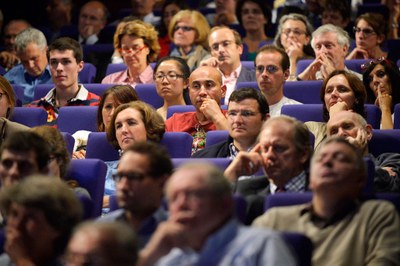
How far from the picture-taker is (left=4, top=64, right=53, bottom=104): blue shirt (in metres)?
6.62

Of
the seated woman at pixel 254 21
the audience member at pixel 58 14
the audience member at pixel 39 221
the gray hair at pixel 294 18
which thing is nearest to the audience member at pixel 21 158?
the audience member at pixel 39 221

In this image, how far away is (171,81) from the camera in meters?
Answer: 5.83

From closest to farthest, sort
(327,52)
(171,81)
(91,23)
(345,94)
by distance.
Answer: (345,94)
(171,81)
(327,52)
(91,23)

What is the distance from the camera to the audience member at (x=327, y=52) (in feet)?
19.9

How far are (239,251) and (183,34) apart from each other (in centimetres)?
419

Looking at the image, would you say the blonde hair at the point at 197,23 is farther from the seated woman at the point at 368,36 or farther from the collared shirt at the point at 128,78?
the seated woman at the point at 368,36

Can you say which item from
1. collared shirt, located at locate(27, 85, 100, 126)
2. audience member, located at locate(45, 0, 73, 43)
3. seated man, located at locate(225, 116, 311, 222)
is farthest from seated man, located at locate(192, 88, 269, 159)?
audience member, located at locate(45, 0, 73, 43)

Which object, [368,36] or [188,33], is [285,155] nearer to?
[368,36]

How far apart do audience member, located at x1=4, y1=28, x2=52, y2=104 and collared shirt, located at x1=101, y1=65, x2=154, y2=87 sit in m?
0.37

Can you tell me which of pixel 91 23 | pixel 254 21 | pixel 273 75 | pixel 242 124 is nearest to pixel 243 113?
pixel 242 124

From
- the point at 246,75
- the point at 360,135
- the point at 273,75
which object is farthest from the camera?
the point at 246,75

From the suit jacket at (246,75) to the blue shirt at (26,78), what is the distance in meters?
1.18

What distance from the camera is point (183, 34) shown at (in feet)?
22.9

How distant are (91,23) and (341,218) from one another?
16.1 feet
